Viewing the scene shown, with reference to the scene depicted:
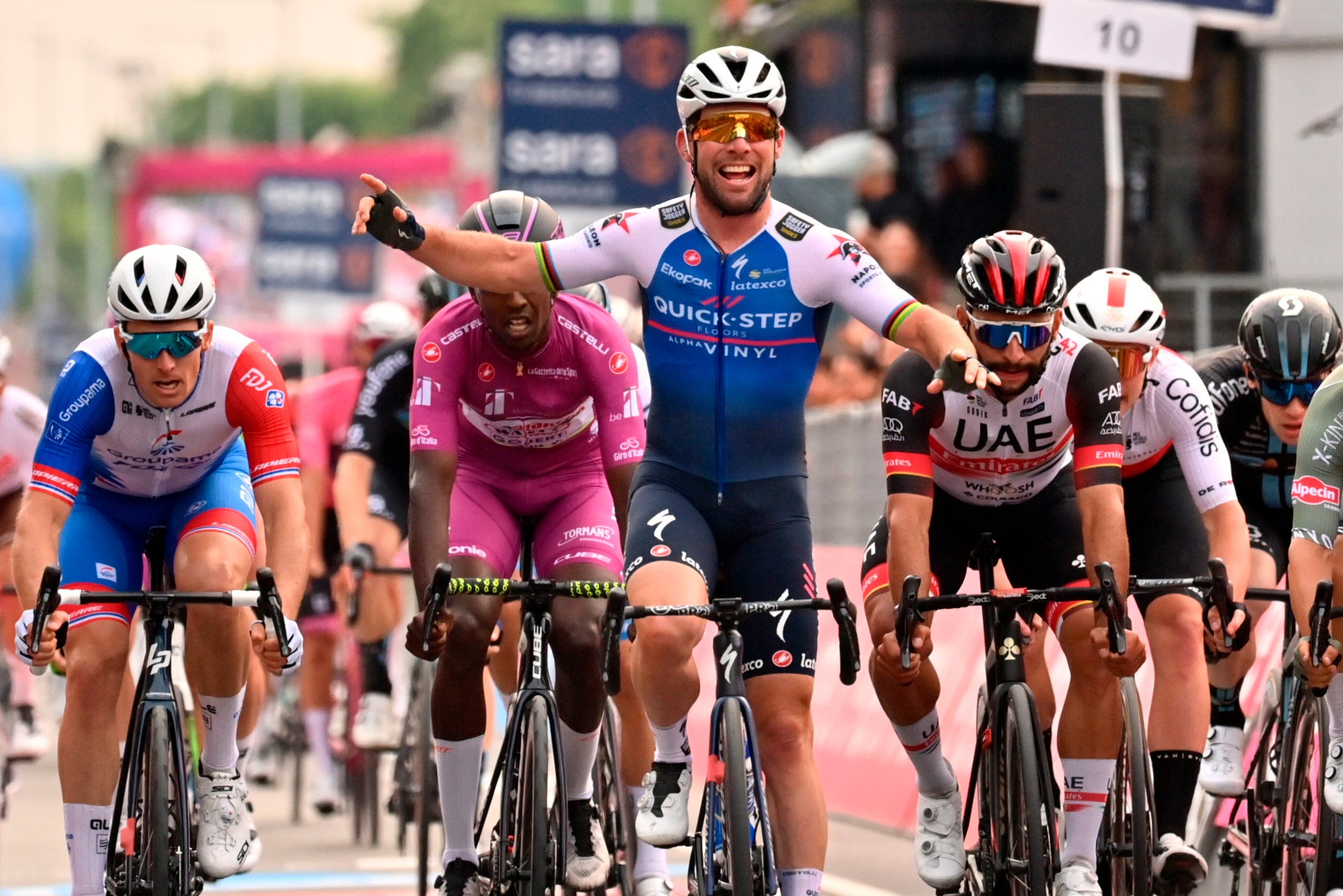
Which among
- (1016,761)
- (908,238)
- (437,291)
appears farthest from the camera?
(908,238)

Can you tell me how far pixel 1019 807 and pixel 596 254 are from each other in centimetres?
209

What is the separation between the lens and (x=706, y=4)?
109 meters

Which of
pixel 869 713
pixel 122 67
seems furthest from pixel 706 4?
pixel 869 713

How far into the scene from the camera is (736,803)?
268 inches

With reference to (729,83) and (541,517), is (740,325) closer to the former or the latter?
(729,83)

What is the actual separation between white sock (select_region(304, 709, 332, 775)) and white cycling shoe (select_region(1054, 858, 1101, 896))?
6.99 meters

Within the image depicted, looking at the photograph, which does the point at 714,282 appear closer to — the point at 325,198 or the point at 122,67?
the point at 325,198

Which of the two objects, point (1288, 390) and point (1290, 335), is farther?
point (1288, 390)

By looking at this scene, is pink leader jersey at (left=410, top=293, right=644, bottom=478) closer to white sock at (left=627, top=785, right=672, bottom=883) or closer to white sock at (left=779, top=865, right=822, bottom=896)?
white sock at (left=627, top=785, right=672, bottom=883)

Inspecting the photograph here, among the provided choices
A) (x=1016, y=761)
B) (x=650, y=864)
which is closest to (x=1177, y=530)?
(x=1016, y=761)

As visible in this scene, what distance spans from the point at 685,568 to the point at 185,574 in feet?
6.65

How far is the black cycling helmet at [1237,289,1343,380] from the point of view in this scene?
8.62m

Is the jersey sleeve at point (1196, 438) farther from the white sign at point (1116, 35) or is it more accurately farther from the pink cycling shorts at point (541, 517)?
the white sign at point (1116, 35)

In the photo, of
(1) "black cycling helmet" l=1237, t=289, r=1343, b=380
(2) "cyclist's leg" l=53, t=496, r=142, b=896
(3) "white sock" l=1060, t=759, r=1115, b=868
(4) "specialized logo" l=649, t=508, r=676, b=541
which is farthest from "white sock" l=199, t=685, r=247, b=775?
(1) "black cycling helmet" l=1237, t=289, r=1343, b=380
